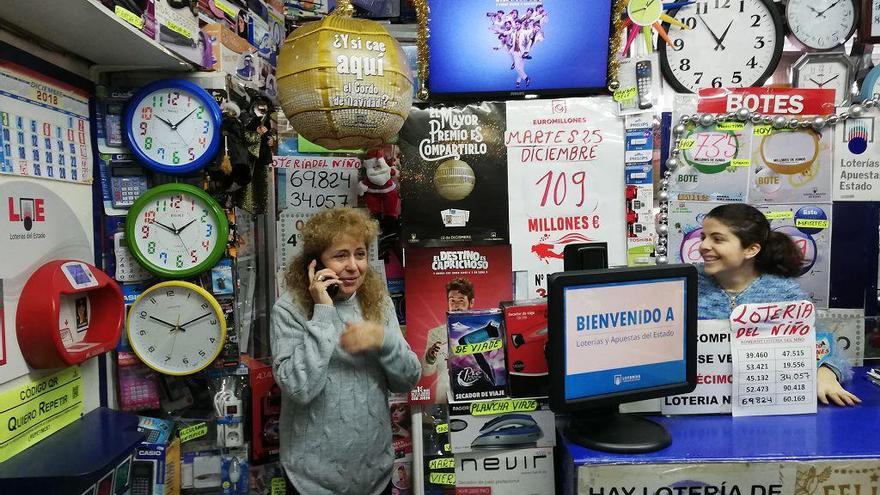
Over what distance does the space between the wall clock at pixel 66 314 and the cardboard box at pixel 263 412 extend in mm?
667

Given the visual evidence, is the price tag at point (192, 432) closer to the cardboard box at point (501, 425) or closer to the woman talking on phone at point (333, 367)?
the woman talking on phone at point (333, 367)

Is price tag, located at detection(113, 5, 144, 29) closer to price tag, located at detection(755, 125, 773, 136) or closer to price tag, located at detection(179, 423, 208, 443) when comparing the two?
price tag, located at detection(179, 423, 208, 443)

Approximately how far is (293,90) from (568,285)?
1.12 meters

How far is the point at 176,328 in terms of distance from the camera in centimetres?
231

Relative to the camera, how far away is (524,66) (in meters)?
2.42

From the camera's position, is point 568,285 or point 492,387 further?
point 492,387

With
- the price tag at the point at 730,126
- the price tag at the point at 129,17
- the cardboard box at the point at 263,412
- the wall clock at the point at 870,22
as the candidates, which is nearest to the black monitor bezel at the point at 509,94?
the price tag at the point at 730,126

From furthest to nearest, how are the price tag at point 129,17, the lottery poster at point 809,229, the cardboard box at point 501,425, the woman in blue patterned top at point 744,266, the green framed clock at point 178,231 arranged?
1. the lottery poster at point 809,229
2. the green framed clock at point 178,231
3. the woman in blue patterned top at point 744,266
4. the price tag at point 129,17
5. the cardboard box at point 501,425

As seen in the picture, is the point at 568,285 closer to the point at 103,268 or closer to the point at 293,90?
the point at 293,90

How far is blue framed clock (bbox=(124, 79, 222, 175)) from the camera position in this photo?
2.24m

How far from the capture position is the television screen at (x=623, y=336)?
1532 mm

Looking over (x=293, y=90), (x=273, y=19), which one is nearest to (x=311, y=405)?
(x=293, y=90)

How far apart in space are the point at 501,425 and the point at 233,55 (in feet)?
6.75

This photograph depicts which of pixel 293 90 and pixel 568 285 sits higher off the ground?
pixel 293 90
